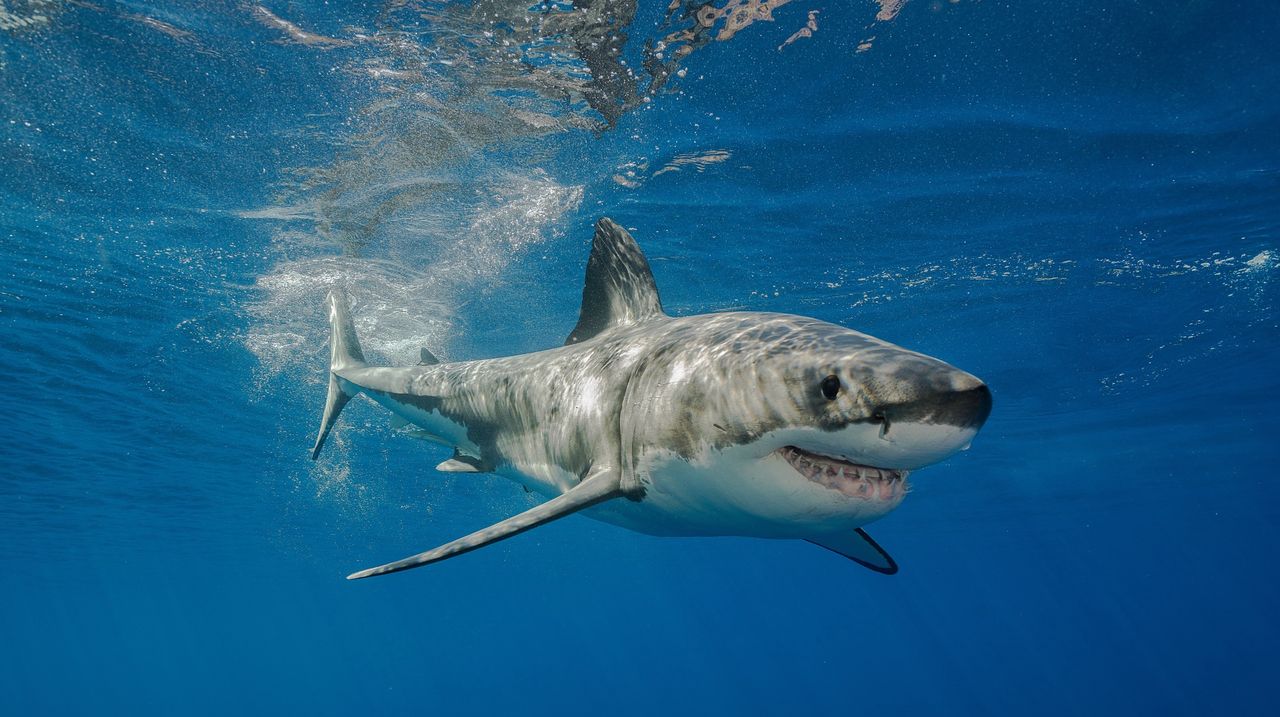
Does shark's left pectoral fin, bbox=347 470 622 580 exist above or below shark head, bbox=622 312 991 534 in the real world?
below

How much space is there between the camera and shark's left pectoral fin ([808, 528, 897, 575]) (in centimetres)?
413

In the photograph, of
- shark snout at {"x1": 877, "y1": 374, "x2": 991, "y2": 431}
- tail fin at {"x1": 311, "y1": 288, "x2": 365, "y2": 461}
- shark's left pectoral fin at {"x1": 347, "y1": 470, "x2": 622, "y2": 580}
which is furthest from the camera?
tail fin at {"x1": 311, "y1": 288, "x2": 365, "y2": 461}

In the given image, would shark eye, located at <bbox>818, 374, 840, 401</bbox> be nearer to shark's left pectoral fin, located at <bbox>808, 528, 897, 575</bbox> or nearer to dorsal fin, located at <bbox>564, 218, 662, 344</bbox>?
→ shark's left pectoral fin, located at <bbox>808, 528, 897, 575</bbox>

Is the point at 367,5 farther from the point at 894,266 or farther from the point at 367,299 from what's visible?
the point at 894,266

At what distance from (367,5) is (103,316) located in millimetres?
11244

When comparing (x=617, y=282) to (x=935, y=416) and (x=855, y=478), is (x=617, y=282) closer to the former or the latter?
(x=855, y=478)

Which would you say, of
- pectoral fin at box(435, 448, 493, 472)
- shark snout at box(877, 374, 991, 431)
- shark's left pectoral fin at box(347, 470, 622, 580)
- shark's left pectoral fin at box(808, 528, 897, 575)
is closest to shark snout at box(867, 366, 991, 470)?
shark snout at box(877, 374, 991, 431)

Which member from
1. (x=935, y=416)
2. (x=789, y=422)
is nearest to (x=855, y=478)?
(x=789, y=422)

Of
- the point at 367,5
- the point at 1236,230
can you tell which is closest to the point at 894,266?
the point at 1236,230

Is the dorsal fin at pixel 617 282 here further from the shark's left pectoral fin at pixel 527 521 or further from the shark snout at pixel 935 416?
the shark snout at pixel 935 416

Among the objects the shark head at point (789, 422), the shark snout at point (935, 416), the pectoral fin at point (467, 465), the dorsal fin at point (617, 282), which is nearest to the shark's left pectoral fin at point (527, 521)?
the shark head at point (789, 422)

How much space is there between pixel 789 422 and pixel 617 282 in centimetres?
301

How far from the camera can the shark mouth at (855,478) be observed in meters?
2.68

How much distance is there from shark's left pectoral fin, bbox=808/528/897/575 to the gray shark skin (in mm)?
24
